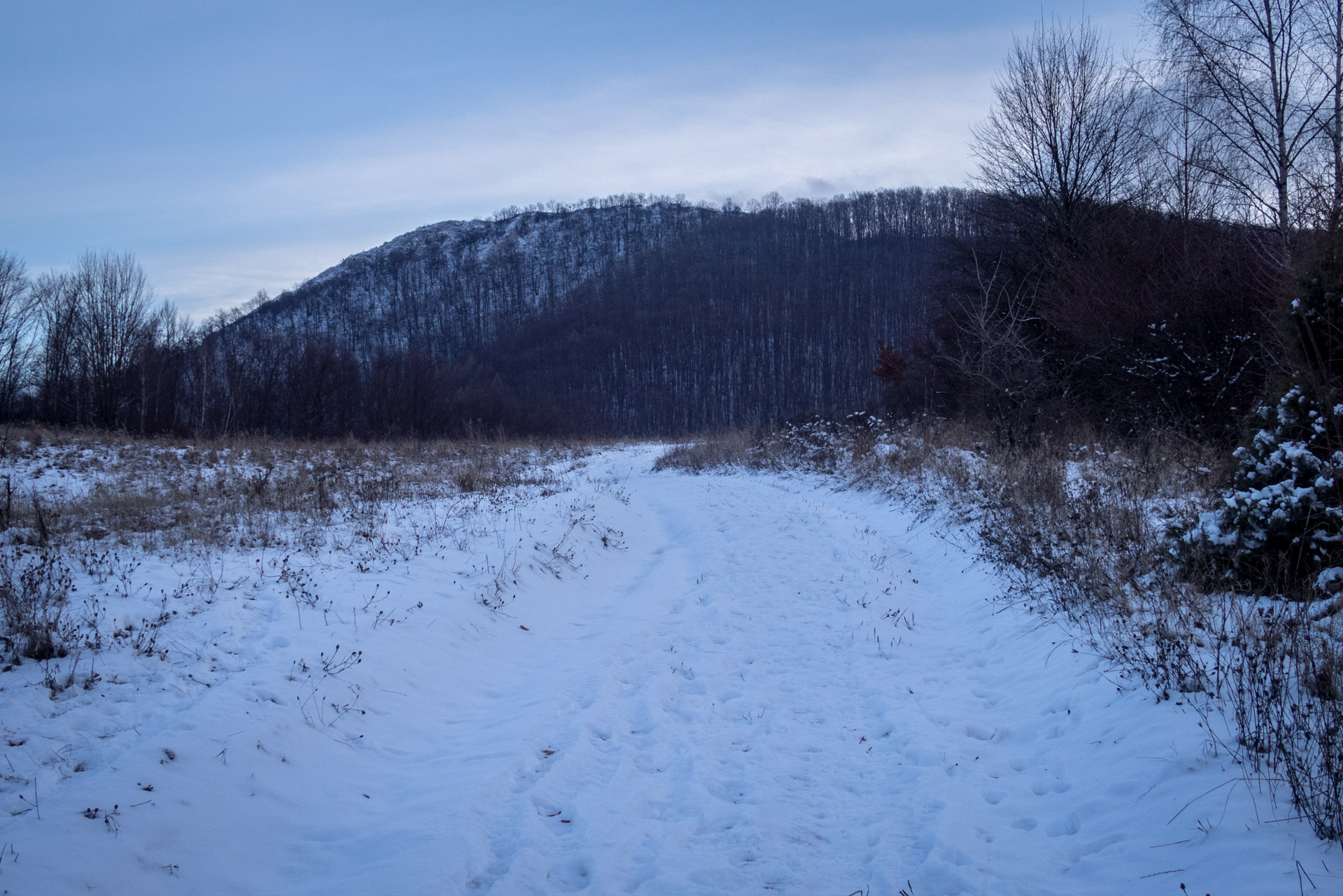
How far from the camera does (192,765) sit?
3.70 m

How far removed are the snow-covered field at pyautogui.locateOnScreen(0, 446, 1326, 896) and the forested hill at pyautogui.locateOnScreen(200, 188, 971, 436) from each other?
49186 millimetres

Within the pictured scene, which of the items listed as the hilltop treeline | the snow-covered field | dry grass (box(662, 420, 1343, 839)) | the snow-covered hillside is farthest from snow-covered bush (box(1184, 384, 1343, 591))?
the snow-covered hillside

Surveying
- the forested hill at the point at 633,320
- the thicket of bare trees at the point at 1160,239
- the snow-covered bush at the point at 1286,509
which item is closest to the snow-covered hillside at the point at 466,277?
the forested hill at the point at 633,320

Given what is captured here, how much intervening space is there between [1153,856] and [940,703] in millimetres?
1992

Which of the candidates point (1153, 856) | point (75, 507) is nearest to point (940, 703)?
point (1153, 856)

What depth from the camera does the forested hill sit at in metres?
71.7

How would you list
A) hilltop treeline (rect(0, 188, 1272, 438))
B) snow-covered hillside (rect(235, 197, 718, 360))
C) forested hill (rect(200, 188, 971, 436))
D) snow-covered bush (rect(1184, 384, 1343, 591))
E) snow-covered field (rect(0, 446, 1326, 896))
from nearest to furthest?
snow-covered field (rect(0, 446, 1326, 896))
snow-covered bush (rect(1184, 384, 1343, 591))
hilltop treeline (rect(0, 188, 1272, 438))
forested hill (rect(200, 188, 971, 436))
snow-covered hillside (rect(235, 197, 718, 360))

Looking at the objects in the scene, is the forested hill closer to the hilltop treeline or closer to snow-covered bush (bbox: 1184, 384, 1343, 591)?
the hilltop treeline

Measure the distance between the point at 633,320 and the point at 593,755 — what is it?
119500mm

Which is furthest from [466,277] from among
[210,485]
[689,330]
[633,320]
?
[210,485]

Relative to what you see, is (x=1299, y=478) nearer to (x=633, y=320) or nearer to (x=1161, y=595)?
(x=1161, y=595)

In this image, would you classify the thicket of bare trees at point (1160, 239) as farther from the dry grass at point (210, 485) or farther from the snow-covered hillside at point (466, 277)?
the snow-covered hillside at point (466, 277)

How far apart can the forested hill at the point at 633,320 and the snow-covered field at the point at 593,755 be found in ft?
161

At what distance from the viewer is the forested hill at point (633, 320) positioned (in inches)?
2822
